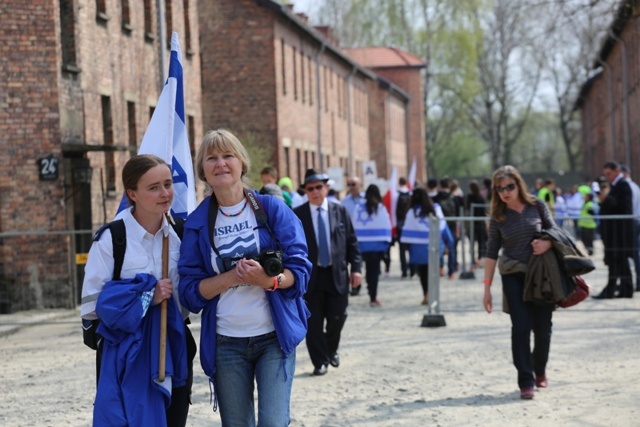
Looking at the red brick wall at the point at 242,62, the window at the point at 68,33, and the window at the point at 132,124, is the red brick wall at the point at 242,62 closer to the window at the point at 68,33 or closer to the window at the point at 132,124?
the window at the point at 132,124

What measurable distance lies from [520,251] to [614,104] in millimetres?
55509

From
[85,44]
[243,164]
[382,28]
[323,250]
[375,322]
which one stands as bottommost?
[375,322]

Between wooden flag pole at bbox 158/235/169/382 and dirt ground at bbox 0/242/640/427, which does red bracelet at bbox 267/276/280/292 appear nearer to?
wooden flag pole at bbox 158/235/169/382

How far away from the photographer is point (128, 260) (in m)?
5.87

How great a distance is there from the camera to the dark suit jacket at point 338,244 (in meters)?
11.6

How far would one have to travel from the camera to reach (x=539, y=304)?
1020cm

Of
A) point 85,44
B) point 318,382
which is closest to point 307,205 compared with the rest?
point 318,382

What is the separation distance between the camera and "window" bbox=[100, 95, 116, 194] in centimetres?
2448

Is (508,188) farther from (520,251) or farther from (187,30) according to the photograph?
(187,30)

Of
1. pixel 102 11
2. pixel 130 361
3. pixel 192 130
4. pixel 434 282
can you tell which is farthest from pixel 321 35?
pixel 130 361

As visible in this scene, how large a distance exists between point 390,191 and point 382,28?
158 ft

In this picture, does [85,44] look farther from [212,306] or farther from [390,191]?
[212,306]

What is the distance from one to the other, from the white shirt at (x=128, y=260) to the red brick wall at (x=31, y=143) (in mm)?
14669

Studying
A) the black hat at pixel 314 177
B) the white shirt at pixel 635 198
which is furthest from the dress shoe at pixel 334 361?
the white shirt at pixel 635 198
